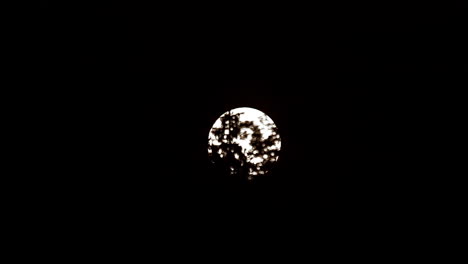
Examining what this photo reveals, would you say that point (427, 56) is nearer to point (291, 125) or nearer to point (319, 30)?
point (319, 30)

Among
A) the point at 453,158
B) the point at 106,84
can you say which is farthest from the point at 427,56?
the point at 106,84

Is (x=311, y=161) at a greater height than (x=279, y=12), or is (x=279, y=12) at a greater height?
(x=279, y=12)

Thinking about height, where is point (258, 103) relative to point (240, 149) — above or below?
above

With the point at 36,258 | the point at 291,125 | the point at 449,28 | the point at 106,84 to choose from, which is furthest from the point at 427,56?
the point at 36,258

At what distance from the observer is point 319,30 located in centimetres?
320

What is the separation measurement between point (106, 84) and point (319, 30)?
1882mm

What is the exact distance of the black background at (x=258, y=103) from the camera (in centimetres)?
320

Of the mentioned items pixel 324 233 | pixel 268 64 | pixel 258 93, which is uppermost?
pixel 268 64

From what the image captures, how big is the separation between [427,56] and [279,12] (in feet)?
4.37

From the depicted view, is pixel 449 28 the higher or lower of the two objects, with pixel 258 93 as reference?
higher

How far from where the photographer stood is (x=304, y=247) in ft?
10.4

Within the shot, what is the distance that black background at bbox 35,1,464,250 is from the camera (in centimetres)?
320

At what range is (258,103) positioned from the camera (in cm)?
323

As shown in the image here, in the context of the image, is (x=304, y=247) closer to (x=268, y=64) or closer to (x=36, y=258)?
(x=268, y=64)
